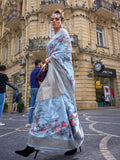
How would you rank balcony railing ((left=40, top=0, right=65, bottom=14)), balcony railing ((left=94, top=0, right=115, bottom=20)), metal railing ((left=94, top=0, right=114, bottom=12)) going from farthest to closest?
metal railing ((left=94, top=0, right=114, bottom=12)) < balcony railing ((left=94, top=0, right=115, bottom=20)) < balcony railing ((left=40, top=0, right=65, bottom=14))

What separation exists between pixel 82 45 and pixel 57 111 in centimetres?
1151

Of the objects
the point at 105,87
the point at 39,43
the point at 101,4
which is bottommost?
the point at 105,87

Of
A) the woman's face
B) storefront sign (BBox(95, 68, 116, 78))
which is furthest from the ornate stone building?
the woman's face

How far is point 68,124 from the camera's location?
151 centimetres

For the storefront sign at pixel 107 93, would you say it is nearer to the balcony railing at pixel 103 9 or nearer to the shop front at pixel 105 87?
the shop front at pixel 105 87

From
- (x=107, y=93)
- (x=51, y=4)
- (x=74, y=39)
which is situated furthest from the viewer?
(x=107, y=93)

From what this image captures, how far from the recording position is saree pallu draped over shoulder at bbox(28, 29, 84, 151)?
143 cm

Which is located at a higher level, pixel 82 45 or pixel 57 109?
pixel 82 45

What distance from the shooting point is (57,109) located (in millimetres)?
1549

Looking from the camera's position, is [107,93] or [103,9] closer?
[107,93]

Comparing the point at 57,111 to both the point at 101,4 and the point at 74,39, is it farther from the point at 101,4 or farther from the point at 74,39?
the point at 101,4

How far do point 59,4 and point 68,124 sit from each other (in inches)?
523

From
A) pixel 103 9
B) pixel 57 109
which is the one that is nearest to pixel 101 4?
pixel 103 9

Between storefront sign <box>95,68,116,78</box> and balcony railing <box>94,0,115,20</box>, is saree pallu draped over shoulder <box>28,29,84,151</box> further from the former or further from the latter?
balcony railing <box>94,0,115,20</box>
